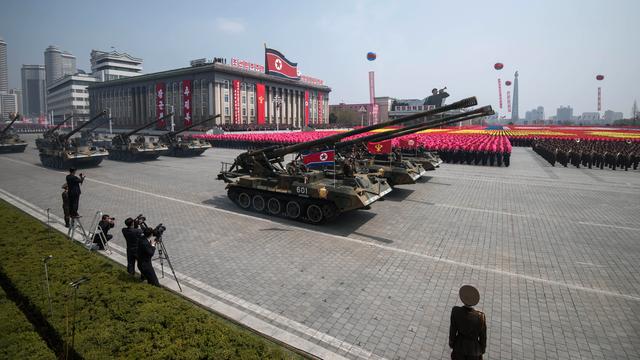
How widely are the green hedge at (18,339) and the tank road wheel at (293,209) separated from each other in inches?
312

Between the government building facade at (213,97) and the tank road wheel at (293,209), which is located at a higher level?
the government building facade at (213,97)

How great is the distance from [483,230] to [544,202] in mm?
5728

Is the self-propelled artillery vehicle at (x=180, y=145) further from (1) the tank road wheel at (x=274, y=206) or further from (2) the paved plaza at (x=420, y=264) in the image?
(1) the tank road wheel at (x=274, y=206)

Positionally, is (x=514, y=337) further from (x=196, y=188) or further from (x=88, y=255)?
(x=196, y=188)

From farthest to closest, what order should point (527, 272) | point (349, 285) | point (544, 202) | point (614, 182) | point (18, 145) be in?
point (18, 145) → point (614, 182) → point (544, 202) → point (527, 272) → point (349, 285)

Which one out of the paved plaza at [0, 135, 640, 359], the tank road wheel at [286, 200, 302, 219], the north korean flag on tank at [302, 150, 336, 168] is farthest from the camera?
the north korean flag on tank at [302, 150, 336, 168]

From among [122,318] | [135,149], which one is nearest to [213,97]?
[135,149]

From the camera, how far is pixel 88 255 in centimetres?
790

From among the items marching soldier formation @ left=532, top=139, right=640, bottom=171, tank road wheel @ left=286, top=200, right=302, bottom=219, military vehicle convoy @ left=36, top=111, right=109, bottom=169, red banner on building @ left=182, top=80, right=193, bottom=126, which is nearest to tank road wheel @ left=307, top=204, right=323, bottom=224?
tank road wheel @ left=286, top=200, right=302, bottom=219

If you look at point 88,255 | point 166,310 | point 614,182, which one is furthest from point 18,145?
point 614,182

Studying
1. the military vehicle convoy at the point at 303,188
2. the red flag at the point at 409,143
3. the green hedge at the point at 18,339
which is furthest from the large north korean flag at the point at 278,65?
the green hedge at the point at 18,339

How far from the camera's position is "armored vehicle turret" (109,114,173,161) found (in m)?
27.9

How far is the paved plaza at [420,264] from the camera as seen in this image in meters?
6.00

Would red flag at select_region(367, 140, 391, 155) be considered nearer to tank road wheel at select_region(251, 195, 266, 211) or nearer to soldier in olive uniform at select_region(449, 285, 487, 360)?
tank road wheel at select_region(251, 195, 266, 211)
